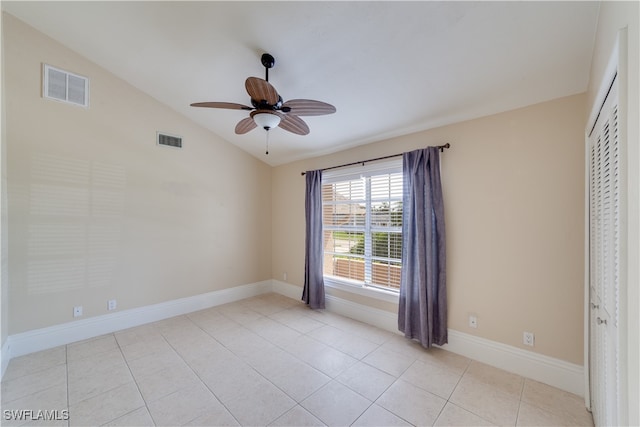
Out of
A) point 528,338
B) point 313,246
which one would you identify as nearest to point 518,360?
point 528,338

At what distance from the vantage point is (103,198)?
3.17m

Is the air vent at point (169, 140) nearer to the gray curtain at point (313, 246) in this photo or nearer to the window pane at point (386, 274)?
the gray curtain at point (313, 246)

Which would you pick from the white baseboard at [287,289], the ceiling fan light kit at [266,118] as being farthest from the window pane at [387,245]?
the ceiling fan light kit at [266,118]

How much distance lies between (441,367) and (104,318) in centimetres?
392

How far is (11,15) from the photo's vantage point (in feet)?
8.38

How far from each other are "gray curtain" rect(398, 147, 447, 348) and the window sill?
353 millimetres

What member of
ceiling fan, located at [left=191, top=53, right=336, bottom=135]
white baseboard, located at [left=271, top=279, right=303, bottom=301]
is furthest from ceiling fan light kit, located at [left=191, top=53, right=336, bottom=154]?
white baseboard, located at [left=271, top=279, right=303, bottom=301]

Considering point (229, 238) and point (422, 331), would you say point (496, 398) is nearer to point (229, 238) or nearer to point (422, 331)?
point (422, 331)

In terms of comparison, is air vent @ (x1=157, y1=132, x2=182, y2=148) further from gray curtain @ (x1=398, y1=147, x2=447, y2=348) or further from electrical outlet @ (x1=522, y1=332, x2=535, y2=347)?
electrical outlet @ (x1=522, y1=332, x2=535, y2=347)

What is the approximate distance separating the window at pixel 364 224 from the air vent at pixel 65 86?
10.5 ft

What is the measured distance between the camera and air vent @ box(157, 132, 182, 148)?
3648 mm

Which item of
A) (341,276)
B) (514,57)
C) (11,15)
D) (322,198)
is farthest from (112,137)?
(514,57)

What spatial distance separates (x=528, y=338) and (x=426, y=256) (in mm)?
1103

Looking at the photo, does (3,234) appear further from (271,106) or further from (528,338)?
(528,338)
